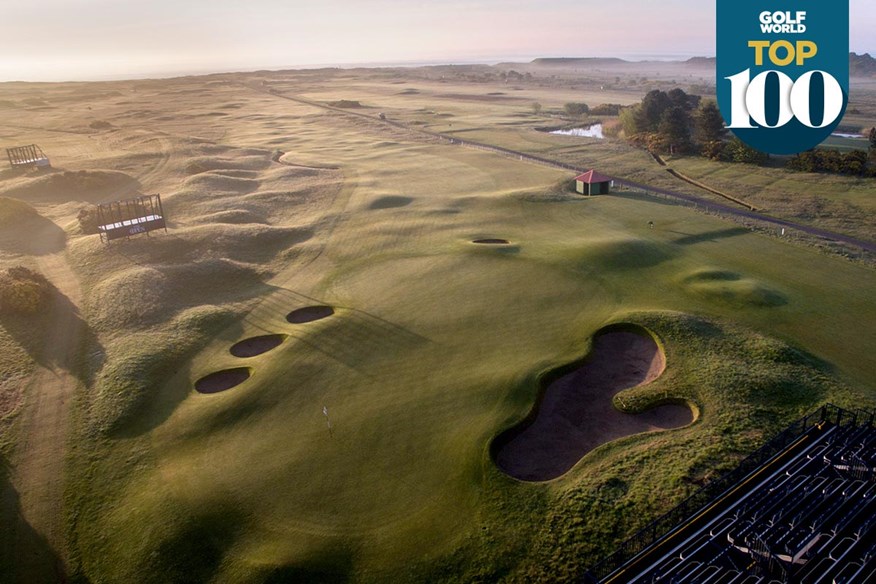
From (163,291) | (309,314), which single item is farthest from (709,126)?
(163,291)

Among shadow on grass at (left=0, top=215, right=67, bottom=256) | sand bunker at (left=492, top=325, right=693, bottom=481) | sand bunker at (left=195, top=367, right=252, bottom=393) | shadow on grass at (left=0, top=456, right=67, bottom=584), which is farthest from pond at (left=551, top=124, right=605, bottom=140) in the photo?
shadow on grass at (left=0, top=456, right=67, bottom=584)

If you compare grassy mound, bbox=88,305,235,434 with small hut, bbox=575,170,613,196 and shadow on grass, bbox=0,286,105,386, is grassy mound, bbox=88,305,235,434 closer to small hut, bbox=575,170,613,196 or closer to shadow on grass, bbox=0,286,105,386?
shadow on grass, bbox=0,286,105,386

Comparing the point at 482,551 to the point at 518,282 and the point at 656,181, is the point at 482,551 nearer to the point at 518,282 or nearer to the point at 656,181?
the point at 518,282

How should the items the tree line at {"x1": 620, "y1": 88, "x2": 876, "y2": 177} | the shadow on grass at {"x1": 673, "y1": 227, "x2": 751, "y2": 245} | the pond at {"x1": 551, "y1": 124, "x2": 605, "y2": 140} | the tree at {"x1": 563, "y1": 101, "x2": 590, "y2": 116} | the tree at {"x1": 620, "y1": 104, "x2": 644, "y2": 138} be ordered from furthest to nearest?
the tree at {"x1": 563, "y1": 101, "x2": 590, "y2": 116}, the pond at {"x1": 551, "y1": 124, "x2": 605, "y2": 140}, the tree at {"x1": 620, "y1": 104, "x2": 644, "y2": 138}, the tree line at {"x1": 620, "y1": 88, "x2": 876, "y2": 177}, the shadow on grass at {"x1": 673, "y1": 227, "x2": 751, "y2": 245}

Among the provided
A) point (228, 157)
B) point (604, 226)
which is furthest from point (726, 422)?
point (228, 157)

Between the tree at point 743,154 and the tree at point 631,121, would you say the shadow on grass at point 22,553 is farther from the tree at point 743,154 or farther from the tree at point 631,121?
the tree at point 631,121

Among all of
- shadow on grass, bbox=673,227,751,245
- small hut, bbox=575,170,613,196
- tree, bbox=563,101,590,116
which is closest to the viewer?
shadow on grass, bbox=673,227,751,245
